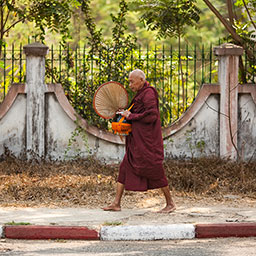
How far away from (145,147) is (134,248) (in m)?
1.74

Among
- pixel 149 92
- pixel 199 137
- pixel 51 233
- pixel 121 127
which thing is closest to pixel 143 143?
pixel 121 127

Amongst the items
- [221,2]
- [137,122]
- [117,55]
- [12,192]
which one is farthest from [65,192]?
[221,2]

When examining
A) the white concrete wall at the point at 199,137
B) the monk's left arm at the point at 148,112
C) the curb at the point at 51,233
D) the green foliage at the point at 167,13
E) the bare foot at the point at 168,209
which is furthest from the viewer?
the green foliage at the point at 167,13

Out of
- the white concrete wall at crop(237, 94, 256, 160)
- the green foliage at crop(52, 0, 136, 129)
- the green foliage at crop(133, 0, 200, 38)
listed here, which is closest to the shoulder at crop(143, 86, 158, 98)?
the green foliage at crop(52, 0, 136, 129)

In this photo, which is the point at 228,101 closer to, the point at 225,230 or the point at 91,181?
the point at 91,181

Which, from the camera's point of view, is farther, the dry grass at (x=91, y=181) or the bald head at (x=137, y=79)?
the dry grass at (x=91, y=181)

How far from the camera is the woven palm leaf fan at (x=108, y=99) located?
8578 millimetres

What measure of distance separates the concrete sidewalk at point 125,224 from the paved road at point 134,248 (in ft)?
0.40

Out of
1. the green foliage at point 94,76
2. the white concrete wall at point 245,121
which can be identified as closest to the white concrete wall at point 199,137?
the white concrete wall at point 245,121

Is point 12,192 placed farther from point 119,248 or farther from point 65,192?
point 119,248

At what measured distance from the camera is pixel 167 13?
40.4 feet

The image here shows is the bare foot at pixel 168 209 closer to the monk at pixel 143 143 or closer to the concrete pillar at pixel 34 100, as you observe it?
the monk at pixel 143 143

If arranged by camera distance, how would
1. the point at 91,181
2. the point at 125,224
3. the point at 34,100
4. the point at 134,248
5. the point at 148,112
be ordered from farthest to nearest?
the point at 34,100 → the point at 91,181 → the point at 148,112 → the point at 125,224 → the point at 134,248

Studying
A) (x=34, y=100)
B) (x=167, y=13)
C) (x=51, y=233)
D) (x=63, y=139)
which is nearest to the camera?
(x=51, y=233)
